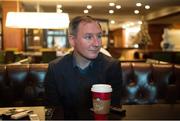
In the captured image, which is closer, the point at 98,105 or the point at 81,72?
the point at 98,105

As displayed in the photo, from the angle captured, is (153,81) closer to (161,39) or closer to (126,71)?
(126,71)

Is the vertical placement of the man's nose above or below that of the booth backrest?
above

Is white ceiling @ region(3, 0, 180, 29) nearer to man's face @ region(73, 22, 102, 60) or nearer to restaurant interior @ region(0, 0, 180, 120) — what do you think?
restaurant interior @ region(0, 0, 180, 120)

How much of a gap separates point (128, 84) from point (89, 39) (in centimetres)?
116

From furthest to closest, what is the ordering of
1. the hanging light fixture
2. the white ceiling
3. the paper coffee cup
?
the white ceiling → the hanging light fixture → the paper coffee cup

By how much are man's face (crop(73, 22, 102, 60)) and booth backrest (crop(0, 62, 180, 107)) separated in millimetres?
1046

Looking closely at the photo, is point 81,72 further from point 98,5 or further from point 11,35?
point 11,35

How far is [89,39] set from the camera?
143 cm

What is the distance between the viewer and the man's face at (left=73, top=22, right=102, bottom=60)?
4.60 feet

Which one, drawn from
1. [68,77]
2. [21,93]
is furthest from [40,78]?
[68,77]

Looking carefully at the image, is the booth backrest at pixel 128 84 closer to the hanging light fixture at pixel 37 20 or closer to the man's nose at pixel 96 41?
the man's nose at pixel 96 41

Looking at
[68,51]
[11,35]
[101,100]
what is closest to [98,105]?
[101,100]

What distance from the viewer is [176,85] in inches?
100

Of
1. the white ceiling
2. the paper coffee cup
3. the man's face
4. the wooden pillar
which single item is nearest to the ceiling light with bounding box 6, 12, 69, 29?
the white ceiling
